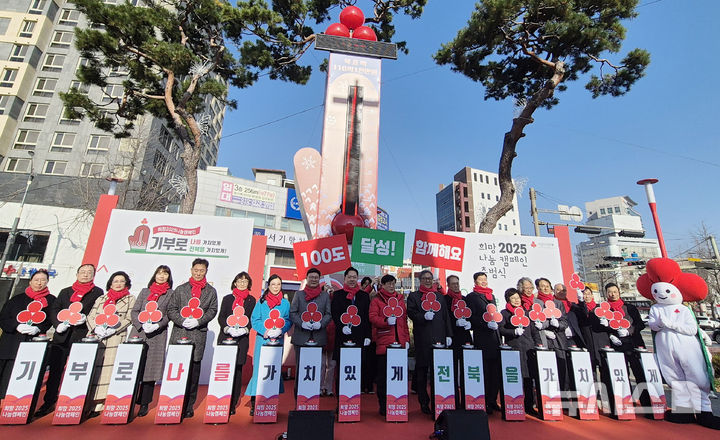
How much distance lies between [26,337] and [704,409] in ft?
24.0

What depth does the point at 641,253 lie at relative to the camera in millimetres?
49500

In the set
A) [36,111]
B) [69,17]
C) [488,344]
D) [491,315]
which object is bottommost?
[488,344]

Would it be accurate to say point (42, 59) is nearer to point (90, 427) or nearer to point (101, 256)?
point (101, 256)

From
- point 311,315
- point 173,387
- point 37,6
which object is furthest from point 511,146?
point 37,6

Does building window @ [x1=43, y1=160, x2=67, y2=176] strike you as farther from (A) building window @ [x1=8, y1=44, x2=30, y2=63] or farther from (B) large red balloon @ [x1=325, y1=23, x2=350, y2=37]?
(B) large red balloon @ [x1=325, y1=23, x2=350, y2=37]

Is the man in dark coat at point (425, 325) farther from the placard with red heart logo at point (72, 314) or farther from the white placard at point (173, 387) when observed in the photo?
the placard with red heart logo at point (72, 314)

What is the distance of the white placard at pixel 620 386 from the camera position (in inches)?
145

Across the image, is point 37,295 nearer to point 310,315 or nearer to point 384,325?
point 310,315

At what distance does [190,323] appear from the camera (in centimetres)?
359

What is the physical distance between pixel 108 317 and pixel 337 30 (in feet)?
26.1

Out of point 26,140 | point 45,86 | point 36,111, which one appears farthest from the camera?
point 45,86

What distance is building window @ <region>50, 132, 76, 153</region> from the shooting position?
2273cm

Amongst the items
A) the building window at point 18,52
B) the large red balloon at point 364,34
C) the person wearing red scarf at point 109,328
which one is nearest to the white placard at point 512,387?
the person wearing red scarf at point 109,328

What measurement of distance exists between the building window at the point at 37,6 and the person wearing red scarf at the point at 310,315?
118 ft
